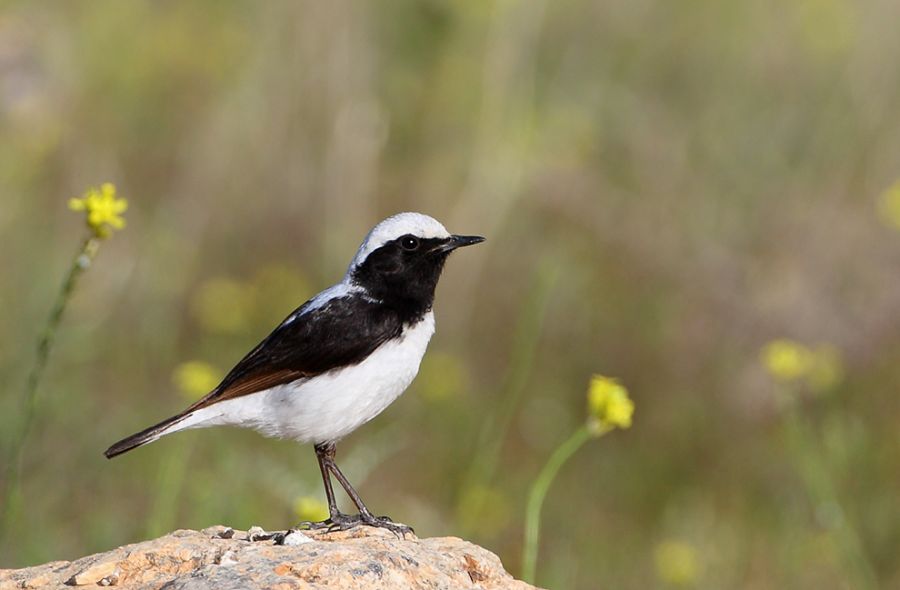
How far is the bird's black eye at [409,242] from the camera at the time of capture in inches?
223

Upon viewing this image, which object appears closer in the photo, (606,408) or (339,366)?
(606,408)

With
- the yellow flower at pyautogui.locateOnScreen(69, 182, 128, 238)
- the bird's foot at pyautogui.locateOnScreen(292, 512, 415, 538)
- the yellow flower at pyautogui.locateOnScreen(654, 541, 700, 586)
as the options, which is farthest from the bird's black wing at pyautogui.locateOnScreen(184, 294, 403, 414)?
the yellow flower at pyautogui.locateOnScreen(654, 541, 700, 586)

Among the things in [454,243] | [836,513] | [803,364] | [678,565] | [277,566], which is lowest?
[678,565]

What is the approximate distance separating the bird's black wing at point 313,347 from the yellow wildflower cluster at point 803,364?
2.52 m

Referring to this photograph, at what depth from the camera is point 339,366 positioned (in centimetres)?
524

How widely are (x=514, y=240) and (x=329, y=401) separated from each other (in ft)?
21.8

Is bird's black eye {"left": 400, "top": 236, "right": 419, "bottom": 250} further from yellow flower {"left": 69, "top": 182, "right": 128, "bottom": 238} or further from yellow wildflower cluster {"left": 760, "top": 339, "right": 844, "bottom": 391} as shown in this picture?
yellow wildflower cluster {"left": 760, "top": 339, "right": 844, "bottom": 391}

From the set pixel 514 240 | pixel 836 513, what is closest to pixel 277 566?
pixel 836 513

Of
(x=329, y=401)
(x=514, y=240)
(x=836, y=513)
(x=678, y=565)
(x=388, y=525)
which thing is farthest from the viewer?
(x=514, y=240)

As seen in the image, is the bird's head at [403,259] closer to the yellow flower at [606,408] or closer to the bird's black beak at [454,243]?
the bird's black beak at [454,243]

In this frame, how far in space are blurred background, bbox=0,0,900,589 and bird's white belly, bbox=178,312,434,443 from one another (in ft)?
7.34

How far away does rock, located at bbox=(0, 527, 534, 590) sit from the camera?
147 inches

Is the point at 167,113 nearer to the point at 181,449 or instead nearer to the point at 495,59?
the point at 495,59

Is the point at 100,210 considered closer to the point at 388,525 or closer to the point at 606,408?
the point at 388,525
